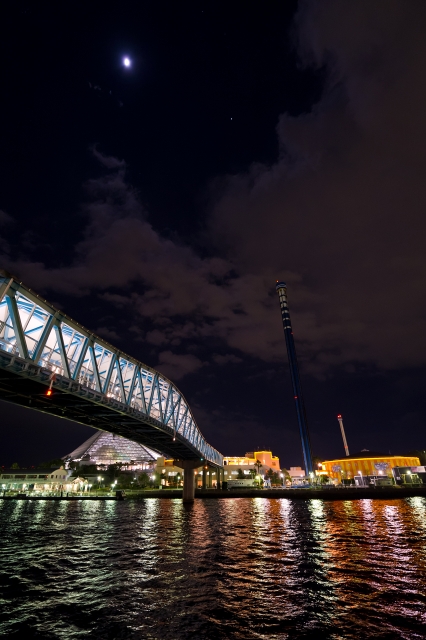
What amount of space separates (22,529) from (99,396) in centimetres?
1613

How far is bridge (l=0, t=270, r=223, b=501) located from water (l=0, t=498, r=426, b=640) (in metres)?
13.1

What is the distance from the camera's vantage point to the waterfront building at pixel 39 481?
139375 mm

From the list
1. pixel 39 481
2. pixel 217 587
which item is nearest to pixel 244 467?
pixel 39 481

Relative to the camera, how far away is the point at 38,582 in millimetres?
16938

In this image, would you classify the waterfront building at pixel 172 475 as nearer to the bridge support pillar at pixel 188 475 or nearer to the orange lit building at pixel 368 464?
the orange lit building at pixel 368 464

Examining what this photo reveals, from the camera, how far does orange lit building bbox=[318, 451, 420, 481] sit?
138 meters

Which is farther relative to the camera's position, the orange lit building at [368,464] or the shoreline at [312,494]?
the orange lit building at [368,464]

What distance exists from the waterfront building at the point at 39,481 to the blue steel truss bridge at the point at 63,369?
314 feet

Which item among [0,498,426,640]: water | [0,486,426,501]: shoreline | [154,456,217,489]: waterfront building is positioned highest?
[154,456,217,489]: waterfront building

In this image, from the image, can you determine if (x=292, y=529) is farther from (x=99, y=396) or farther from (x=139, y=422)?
(x=139, y=422)

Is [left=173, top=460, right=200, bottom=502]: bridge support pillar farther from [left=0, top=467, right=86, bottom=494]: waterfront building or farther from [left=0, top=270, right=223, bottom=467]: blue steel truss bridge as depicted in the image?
[left=0, top=467, right=86, bottom=494]: waterfront building

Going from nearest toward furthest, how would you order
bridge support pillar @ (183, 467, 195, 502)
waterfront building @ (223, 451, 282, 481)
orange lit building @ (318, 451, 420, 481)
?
bridge support pillar @ (183, 467, 195, 502)
orange lit building @ (318, 451, 420, 481)
waterfront building @ (223, 451, 282, 481)

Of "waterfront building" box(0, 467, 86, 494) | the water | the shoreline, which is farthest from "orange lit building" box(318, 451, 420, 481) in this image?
the water

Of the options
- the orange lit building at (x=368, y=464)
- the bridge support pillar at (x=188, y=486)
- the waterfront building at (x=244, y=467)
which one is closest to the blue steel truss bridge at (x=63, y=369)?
the bridge support pillar at (x=188, y=486)
